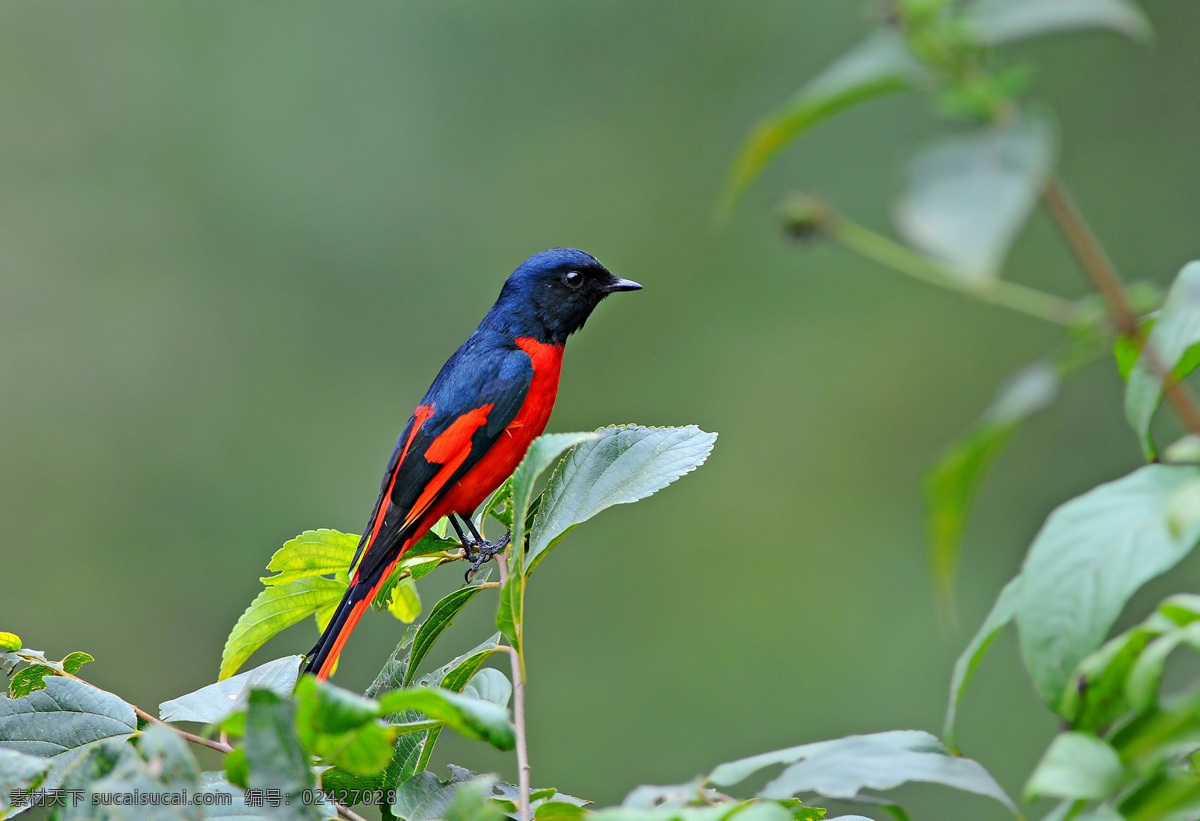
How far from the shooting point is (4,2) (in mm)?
10688

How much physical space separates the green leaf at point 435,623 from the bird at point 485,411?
2.33 ft

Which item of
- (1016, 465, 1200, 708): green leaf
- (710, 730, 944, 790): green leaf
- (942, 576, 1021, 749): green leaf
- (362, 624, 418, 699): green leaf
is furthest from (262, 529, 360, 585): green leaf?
(1016, 465, 1200, 708): green leaf

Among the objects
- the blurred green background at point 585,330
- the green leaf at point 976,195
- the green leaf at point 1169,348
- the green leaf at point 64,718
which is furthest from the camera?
the blurred green background at point 585,330

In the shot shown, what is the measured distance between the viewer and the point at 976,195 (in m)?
0.68

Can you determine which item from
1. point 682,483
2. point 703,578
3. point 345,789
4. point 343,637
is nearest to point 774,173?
point 682,483

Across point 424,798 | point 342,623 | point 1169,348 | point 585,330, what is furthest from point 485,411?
point 585,330

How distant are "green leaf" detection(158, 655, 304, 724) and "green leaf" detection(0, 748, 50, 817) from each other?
40 centimetres

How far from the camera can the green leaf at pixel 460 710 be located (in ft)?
3.09

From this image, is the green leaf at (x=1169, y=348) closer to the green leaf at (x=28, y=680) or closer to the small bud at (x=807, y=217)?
the small bud at (x=807, y=217)

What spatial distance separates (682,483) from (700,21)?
12.7 ft

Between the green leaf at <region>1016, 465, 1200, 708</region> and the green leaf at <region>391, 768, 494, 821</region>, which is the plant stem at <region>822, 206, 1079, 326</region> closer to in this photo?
the green leaf at <region>1016, 465, 1200, 708</region>

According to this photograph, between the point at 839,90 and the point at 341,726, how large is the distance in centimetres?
59

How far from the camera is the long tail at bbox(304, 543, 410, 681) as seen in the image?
2.38m

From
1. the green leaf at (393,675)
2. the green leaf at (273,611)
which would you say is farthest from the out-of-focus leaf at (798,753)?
the green leaf at (273,611)
